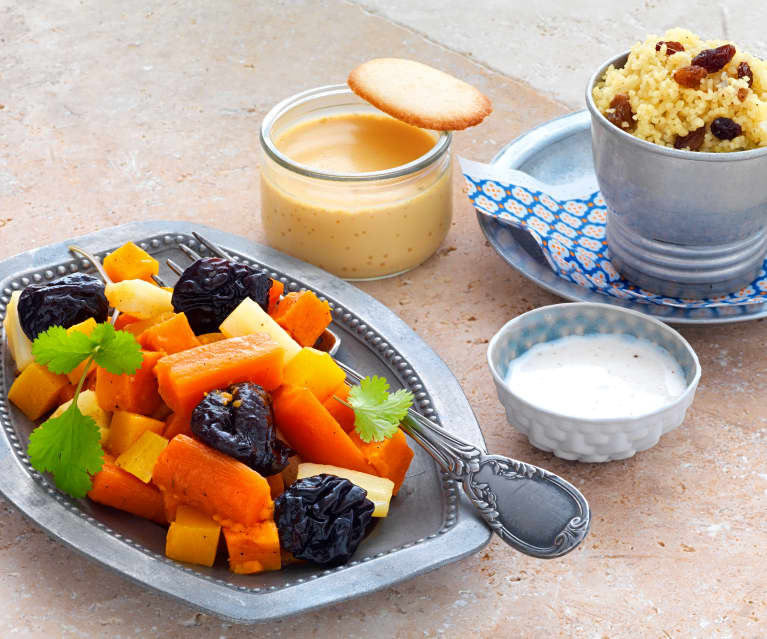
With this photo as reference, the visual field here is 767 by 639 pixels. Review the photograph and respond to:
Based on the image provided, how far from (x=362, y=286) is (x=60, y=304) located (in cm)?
58

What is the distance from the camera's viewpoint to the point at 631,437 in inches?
55.2

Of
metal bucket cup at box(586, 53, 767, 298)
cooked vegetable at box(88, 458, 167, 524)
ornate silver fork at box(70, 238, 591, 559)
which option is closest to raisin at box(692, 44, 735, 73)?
metal bucket cup at box(586, 53, 767, 298)

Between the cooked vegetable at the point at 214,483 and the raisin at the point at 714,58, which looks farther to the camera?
the raisin at the point at 714,58

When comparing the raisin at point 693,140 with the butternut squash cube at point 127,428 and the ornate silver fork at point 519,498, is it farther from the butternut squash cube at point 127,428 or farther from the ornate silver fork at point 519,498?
the butternut squash cube at point 127,428

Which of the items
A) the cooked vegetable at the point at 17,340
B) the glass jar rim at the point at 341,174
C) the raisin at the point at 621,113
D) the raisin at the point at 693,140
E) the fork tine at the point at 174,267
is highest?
the raisin at the point at 621,113

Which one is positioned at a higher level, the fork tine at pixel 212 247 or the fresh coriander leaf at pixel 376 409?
the fresh coriander leaf at pixel 376 409

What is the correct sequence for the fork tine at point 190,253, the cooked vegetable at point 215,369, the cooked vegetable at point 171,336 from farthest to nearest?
the fork tine at point 190,253
the cooked vegetable at point 171,336
the cooked vegetable at point 215,369

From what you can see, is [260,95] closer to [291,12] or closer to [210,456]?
[291,12]

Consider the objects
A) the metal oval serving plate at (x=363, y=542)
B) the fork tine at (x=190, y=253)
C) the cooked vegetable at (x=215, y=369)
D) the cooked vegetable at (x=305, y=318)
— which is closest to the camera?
the metal oval serving plate at (x=363, y=542)

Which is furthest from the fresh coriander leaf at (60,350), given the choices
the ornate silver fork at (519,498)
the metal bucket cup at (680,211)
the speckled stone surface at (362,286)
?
the metal bucket cup at (680,211)

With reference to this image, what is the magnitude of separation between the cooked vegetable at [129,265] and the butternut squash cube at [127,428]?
0.31 metres

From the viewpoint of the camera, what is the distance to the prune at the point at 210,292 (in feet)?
4.76

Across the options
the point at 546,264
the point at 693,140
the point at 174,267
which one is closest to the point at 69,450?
the point at 174,267

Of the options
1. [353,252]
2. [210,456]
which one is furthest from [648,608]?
[353,252]
